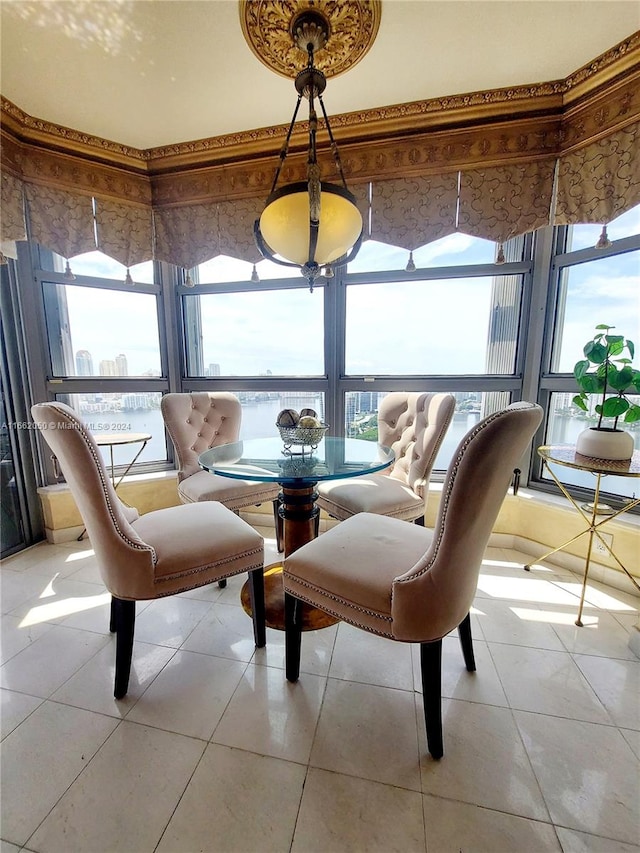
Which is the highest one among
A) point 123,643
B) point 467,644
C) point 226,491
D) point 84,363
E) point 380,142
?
point 380,142

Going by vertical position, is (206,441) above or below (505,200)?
below

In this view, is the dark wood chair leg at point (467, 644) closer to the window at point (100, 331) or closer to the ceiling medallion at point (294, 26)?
the ceiling medallion at point (294, 26)

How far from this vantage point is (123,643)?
47.9 inches

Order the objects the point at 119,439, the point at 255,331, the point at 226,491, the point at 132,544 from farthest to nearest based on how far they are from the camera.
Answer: the point at 255,331 < the point at 119,439 < the point at 226,491 < the point at 132,544

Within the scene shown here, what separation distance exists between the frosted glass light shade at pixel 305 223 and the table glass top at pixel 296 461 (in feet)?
2.96

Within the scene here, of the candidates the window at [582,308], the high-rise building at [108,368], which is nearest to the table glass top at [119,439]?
the high-rise building at [108,368]

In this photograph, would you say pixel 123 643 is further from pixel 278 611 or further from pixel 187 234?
pixel 187 234

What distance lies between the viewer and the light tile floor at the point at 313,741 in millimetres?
887

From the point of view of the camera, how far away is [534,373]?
2363 millimetres

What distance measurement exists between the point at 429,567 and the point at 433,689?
396 mm

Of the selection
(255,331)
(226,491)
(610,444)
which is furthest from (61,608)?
(610,444)

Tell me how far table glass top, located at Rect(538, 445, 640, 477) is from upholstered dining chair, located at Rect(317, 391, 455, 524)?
56 cm

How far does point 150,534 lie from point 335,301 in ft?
6.66

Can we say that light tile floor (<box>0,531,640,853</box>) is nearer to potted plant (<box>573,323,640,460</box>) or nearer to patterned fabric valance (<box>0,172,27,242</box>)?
potted plant (<box>573,323,640,460</box>)
